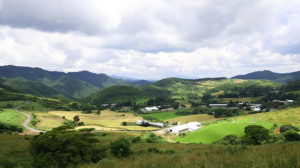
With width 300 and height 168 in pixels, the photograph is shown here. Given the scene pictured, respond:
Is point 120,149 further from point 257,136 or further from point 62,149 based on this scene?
point 257,136

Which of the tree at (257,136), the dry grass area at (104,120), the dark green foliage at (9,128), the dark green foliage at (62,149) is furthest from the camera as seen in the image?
the dry grass area at (104,120)

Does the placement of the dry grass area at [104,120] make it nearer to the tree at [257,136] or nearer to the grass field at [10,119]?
the grass field at [10,119]

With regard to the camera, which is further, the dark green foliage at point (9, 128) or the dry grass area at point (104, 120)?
the dry grass area at point (104, 120)

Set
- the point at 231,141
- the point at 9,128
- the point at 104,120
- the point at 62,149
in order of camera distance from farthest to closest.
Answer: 1. the point at 104,120
2. the point at 9,128
3. the point at 231,141
4. the point at 62,149

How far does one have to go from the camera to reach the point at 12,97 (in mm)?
177750

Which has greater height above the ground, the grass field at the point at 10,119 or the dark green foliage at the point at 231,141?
the grass field at the point at 10,119

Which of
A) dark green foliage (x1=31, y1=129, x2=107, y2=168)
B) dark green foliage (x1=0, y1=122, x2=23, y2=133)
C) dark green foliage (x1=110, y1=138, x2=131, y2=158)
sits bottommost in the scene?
dark green foliage (x1=0, y1=122, x2=23, y2=133)

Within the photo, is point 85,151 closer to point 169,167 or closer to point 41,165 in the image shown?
point 41,165

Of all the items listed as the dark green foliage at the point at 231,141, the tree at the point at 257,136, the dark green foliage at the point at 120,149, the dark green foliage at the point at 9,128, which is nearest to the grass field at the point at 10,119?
the dark green foliage at the point at 9,128

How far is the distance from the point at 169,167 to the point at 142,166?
1258 mm

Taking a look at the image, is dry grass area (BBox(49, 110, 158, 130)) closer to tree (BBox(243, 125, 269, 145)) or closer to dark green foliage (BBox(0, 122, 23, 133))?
dark green foliage (BBox(0, 122, 23, 133))

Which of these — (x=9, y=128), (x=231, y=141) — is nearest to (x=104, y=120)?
(x=9, y=128)

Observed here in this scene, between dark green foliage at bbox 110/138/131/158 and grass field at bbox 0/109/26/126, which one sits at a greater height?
dark green foliage at bbox 110/138/131/158

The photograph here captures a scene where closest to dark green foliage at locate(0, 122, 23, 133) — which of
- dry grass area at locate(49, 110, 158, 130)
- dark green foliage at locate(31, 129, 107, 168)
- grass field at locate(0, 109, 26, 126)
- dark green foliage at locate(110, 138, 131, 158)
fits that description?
grass field at locate(0, 109, 26, 126)
